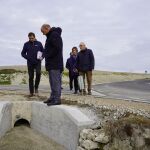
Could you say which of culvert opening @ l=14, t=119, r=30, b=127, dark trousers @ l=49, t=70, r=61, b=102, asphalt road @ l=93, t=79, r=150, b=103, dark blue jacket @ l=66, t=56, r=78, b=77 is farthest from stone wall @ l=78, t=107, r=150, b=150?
dark blue jacket @ l=66, t=56, r=78, b=77

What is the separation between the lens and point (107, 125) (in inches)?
393

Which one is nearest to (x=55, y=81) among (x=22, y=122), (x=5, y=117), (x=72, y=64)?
(x=5, y=117)

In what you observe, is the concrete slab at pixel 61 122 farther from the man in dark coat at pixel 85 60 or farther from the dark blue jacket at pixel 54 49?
the man in dark coat at pixel 85 60

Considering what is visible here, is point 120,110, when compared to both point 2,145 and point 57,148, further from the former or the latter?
point 2,145

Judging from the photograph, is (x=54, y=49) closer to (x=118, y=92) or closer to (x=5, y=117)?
(x=5, y=117)

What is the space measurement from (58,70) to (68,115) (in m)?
1.53

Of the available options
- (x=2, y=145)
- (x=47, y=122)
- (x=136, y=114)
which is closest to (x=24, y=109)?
(x=47, y=122)

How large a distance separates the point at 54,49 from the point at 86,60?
5.62 metres

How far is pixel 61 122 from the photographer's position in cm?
1130

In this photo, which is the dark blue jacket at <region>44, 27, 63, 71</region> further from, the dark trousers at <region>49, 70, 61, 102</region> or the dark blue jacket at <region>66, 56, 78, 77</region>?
the dark blue jacket at <region>66, 56, 78, 77</region>

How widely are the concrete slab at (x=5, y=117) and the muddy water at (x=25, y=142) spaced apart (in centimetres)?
17

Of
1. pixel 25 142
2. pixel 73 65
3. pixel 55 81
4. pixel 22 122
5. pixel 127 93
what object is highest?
pixel 73 65

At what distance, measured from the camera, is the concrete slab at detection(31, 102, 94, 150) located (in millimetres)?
10414

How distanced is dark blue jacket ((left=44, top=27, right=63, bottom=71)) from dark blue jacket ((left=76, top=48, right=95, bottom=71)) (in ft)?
17.8
